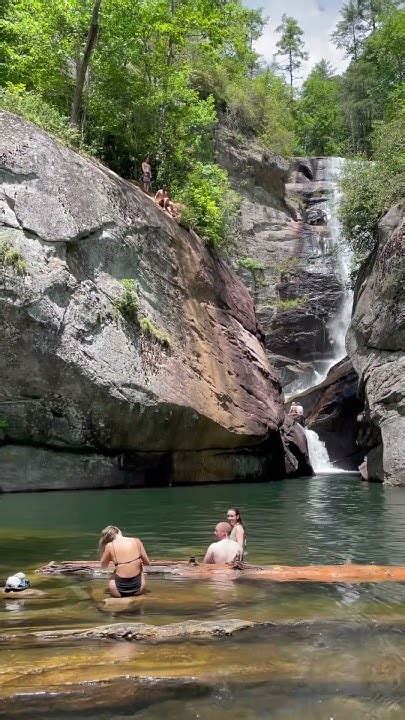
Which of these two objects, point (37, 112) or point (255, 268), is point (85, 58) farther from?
point (255, 268)

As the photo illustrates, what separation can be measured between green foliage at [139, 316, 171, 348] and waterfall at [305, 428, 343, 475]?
11682 millimetres

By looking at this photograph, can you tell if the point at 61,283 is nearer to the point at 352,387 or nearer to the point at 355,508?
the point at 355,508

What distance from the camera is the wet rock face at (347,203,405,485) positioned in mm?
21859

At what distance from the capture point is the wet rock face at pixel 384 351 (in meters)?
21.9

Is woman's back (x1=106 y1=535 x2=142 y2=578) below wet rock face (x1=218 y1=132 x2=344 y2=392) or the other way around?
below

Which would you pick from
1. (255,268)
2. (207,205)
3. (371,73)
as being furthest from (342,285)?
(371,73)

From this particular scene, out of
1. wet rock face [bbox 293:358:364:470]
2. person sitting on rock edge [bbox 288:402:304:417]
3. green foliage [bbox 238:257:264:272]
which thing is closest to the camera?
wet rock face [bbox 293:358:364:470]

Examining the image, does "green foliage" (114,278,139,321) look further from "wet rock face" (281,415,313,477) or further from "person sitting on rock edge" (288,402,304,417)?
"person sitting on rock edge" (288,402,304,417)

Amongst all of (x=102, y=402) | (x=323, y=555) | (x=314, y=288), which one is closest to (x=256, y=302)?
(x=314, y=288)

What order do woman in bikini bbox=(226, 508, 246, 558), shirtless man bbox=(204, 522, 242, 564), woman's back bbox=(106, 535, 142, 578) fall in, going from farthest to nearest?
1. woman in bikini bbox=(226, 508, 246, 558)
2. shirtless man bbox=(204, 522, 242, 564)
3. woman's back bbox=(106, 535, 142, 578)

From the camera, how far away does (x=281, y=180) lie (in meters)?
43.9

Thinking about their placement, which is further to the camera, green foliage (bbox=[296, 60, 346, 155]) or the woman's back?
green foliage (bbox=[296, 60, 346, 155])

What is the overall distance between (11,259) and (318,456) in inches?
737

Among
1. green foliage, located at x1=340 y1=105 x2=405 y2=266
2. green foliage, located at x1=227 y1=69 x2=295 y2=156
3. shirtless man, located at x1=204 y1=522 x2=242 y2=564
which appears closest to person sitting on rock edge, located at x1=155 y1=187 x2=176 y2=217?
green foliage, located at x1=340 y1=105 x2=405 y2=266
